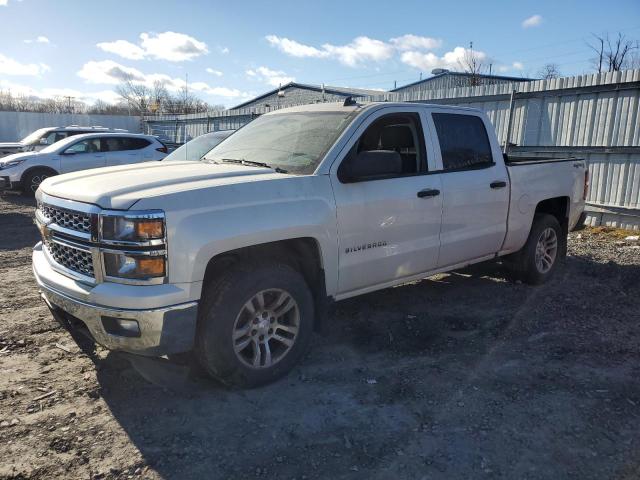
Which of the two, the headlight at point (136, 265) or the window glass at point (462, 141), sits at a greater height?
the window glass at point (462, 141)

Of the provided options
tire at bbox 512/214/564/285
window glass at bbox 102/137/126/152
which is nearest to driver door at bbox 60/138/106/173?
window glass at bbox 102/137/126/152

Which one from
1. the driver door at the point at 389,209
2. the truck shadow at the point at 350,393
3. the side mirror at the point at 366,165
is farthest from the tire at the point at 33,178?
the side mirror at the point at 366,165

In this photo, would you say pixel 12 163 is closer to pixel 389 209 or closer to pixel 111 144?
pixel 111 144

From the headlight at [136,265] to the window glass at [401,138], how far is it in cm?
208

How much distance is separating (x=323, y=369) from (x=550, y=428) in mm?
1607

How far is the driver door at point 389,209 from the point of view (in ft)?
12.8

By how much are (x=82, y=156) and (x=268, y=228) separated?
11.7m

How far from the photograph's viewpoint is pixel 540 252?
6.17m

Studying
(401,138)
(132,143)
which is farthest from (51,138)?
(401,138)

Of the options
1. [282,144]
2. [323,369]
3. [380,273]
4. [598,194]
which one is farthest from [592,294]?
[598,194]

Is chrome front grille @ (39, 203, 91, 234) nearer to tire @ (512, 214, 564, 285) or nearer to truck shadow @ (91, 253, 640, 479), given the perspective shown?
truck shadow @ (91, 253, 640, 479)

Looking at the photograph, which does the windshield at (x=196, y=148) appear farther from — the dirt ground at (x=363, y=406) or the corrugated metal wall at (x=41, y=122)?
the corrugated metal wall at (x=41, y=122)

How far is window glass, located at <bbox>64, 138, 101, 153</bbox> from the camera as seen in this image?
13383mm

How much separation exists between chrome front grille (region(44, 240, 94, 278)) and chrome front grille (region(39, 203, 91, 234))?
0.13 m
